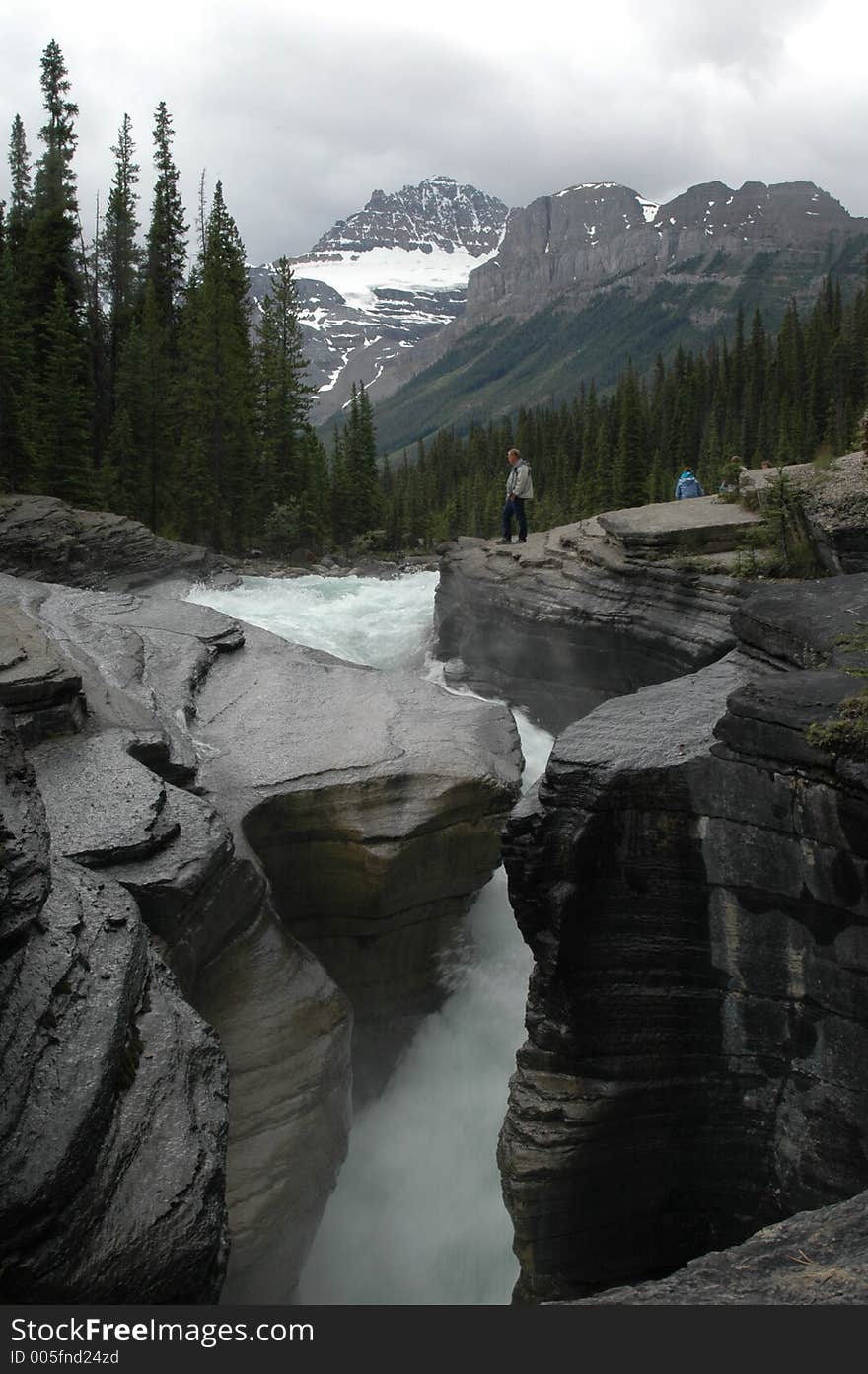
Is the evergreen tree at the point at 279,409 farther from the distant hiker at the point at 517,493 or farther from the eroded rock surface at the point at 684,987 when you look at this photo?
the eroded rock surface at the point at 684,987

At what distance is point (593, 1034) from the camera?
871 centimetres

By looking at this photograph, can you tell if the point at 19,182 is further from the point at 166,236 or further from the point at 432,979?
the point at 432,979

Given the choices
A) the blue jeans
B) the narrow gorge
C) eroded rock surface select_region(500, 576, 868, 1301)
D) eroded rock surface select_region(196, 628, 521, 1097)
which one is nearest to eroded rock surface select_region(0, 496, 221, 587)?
the blue jeans

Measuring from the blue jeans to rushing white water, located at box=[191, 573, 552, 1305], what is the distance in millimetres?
11811

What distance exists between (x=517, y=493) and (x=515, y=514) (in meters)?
1.77

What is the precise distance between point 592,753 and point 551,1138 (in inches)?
129

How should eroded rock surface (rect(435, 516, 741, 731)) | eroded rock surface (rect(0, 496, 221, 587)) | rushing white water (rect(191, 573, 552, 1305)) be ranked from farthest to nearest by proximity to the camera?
eroded rock surface (rect(0, 496, 221, 587)) < eroded rock surface (rect(435, 516, 741, 731)) < rushing white water (rect(191, 573, 552, 1305))

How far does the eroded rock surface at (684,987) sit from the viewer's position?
24.7 ft

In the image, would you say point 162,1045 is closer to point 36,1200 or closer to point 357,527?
point 36,1200

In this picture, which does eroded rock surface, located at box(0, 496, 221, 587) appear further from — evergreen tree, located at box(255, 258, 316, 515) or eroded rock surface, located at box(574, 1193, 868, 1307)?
eroded rock surface, located at box(574, 1193, 868, 1307)

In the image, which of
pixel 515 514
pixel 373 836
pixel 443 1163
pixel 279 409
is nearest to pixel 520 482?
pixel 515 514

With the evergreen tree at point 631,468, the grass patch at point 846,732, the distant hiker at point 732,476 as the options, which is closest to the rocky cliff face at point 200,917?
the grass patch at point 846,732

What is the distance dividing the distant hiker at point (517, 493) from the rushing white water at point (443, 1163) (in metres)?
10.6

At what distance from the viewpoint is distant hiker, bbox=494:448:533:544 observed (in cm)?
2108
